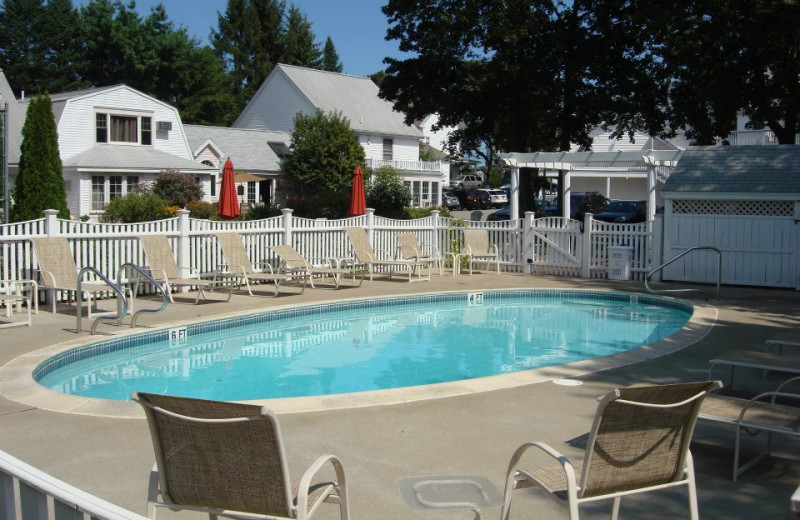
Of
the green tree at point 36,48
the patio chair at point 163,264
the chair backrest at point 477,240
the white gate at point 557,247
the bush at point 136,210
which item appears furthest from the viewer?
the green tree at point 36,48

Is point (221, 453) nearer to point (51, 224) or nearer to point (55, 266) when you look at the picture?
point (55, 266)

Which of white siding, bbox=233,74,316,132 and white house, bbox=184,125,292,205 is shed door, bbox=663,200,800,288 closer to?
white house, bbox=184,125,292,205

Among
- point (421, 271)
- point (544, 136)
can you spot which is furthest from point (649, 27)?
point (421, 271)

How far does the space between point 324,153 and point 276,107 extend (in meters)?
10.2

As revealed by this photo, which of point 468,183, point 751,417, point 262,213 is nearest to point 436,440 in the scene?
point 751,417

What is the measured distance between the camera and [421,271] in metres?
19.3

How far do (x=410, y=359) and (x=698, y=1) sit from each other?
14689 millimetres

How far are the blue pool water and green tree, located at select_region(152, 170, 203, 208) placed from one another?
18.9 meters

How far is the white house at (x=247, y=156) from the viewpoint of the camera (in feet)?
126

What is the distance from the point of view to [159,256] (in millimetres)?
13547

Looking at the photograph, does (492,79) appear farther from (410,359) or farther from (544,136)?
(410,359)

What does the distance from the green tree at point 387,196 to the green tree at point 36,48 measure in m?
30.0

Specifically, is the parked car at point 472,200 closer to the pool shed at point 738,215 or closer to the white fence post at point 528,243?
the white fence post at point 528,243

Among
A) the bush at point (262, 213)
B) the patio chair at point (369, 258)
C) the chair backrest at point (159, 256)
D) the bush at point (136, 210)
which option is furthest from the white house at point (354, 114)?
the chair backrest at point (159, 256)
